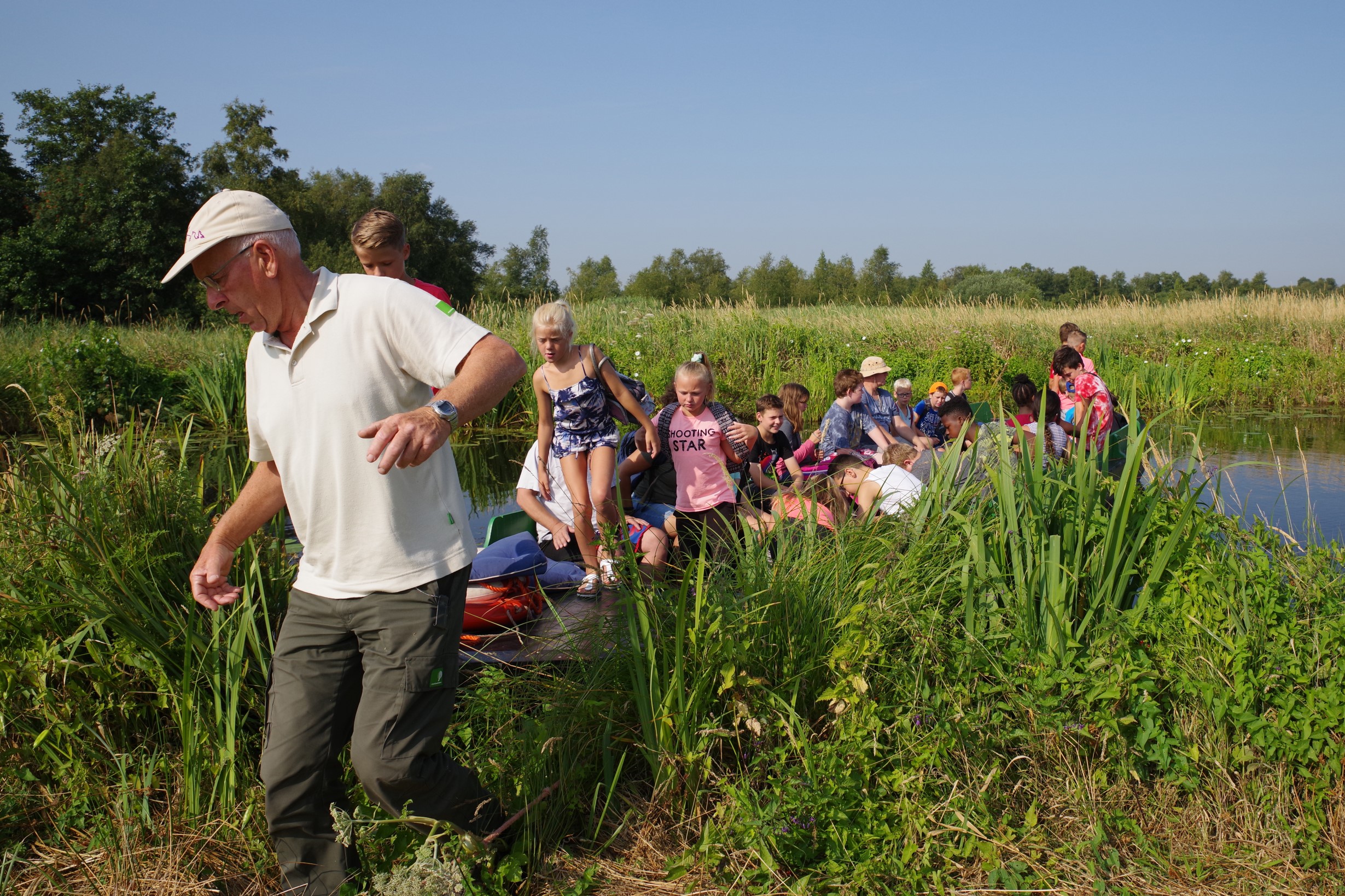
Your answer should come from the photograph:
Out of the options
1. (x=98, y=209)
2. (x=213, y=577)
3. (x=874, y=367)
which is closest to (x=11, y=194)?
(x=98, y=209)

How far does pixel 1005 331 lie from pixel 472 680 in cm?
1484

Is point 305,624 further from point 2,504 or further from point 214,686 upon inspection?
point 2,504

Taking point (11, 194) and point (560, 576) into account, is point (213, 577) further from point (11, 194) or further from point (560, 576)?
point (11, 194)

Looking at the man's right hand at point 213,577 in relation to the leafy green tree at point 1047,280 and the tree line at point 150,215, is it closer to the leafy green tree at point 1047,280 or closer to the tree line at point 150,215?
the tree line at point 150,215

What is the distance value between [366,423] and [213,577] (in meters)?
0.66

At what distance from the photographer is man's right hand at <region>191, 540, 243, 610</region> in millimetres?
2211

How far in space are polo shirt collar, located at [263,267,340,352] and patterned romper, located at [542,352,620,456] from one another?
2.68m

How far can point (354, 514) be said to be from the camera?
196 cm

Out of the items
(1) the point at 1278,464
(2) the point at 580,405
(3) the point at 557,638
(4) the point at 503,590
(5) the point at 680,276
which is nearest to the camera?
(3) the point at 557,638

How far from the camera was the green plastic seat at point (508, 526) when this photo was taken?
16.3ft

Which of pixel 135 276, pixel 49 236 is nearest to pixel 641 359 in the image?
pixel 135 276

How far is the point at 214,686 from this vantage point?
7.97ft

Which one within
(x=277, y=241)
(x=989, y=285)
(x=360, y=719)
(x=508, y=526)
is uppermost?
(x=989, y=285)

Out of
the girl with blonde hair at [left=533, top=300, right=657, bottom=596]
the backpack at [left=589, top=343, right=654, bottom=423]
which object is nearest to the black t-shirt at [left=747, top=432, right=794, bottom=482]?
the backpack at [left=589, top=343, right=654, bottom=423]
